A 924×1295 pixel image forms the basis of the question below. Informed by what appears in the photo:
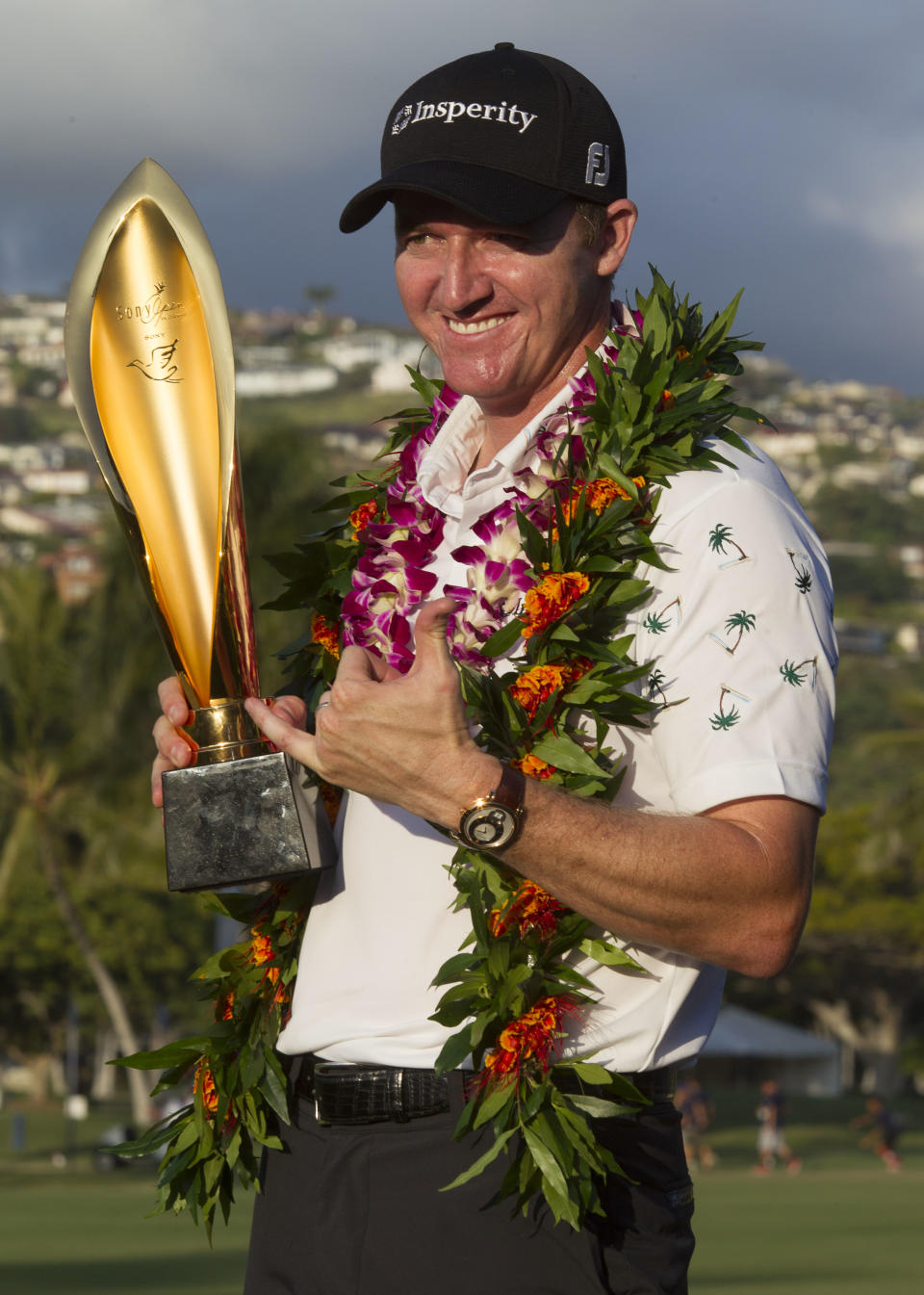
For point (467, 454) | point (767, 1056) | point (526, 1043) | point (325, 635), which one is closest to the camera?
point (526, 1043)

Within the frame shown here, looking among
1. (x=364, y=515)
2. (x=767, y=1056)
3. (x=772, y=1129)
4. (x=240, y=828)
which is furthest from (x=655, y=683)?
(x=767, y=1056)

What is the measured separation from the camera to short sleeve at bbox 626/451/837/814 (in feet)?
7.43

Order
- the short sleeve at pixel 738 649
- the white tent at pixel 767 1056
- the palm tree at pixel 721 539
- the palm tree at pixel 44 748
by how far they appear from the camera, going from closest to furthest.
Result: the short sleeve at pixel 738 649
the palm tree at pixel 721 539
the palm tree at pixel 44 748
the white tent at pixel 767 1056

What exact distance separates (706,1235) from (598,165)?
1590cm

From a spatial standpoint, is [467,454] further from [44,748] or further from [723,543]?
[44,748]

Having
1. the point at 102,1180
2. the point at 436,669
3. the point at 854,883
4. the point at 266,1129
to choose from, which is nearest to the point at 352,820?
the point at 266,1129

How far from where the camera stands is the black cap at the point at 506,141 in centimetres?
264

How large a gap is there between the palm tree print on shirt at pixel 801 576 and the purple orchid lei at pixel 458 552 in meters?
0.41

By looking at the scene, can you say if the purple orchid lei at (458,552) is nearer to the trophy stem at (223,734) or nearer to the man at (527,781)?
the man at (527,781)

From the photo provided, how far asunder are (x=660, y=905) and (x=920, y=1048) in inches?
2546

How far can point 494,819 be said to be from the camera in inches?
85.0

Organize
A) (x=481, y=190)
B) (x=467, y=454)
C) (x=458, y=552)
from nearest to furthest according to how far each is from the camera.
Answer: (x=481, y=190) → (x=458, y=552) → (x=467, y=454)

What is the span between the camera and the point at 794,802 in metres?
2.25

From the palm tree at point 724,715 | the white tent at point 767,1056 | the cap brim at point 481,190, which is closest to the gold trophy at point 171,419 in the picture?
the cap brim at point 481,190
